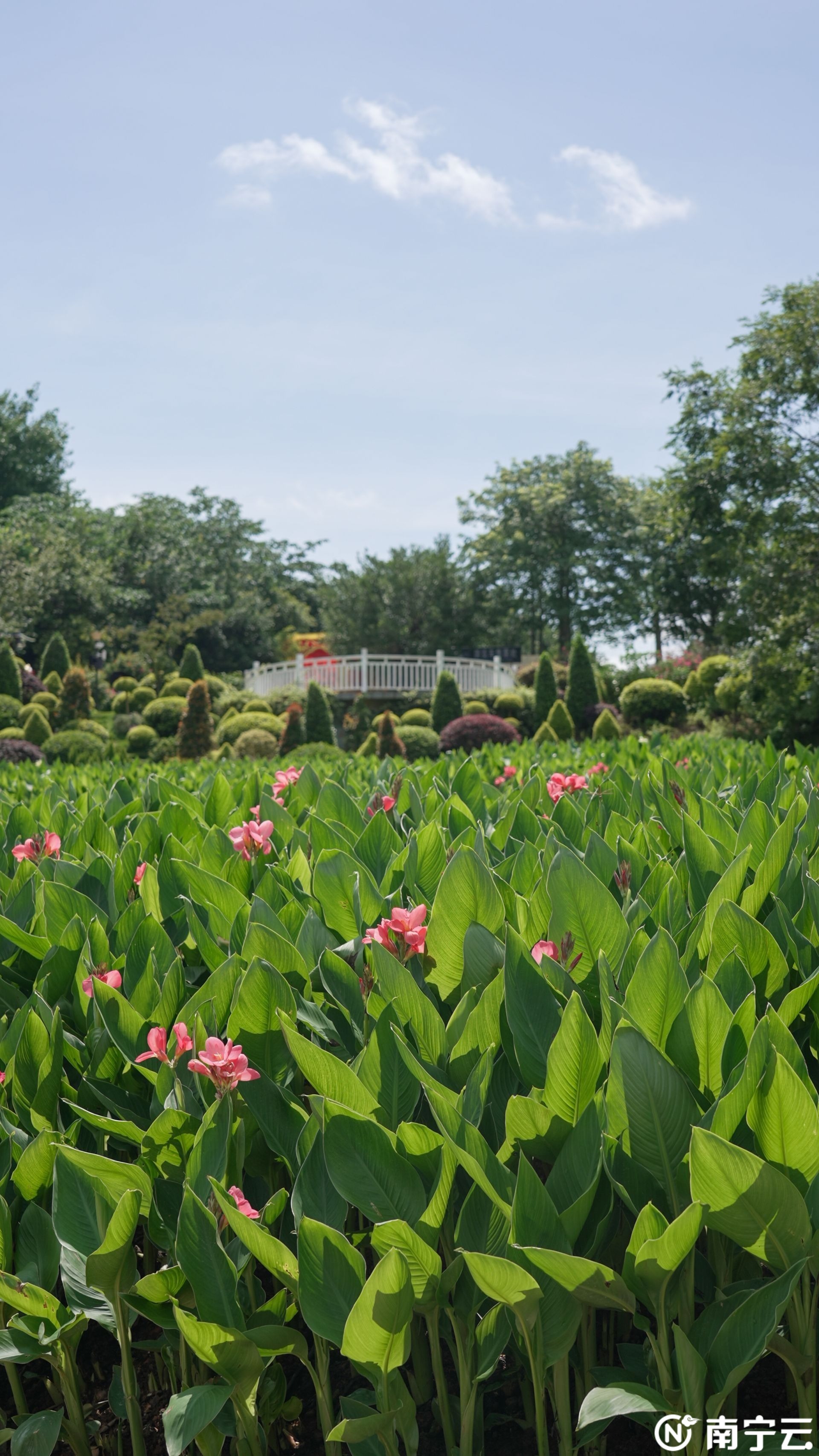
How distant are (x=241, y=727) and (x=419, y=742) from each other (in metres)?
4.83

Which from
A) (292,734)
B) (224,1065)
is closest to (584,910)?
(224,1065)

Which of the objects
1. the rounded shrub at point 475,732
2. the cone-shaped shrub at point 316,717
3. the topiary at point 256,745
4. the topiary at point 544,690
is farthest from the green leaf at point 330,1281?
the topiary at point 544,690

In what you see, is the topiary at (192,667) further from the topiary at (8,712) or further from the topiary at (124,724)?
the topiary at (8,712)

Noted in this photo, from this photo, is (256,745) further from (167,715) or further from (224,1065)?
(224,1065)

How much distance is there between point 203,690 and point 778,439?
43.2 feet

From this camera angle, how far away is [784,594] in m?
17.0

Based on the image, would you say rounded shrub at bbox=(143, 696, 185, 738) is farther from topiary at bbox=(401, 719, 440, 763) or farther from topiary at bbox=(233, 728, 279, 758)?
topiary at bbox=(401, 719, 440, 763)

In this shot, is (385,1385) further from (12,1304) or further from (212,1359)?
(12,1304)

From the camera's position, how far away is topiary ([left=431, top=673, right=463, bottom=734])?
28.7 metres

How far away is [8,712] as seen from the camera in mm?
26828

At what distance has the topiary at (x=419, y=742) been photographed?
25.2m

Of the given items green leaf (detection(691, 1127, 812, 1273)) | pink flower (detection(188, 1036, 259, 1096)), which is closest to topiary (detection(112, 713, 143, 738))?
pink flower (detection(188, 1036, 259, 1096))

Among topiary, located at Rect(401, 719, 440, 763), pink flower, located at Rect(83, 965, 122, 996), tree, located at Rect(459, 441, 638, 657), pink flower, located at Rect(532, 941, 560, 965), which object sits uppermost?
tree, located at Rect(459, 441, 638, 657)

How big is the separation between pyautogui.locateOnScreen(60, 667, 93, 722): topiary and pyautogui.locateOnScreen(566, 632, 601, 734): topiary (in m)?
15.2
